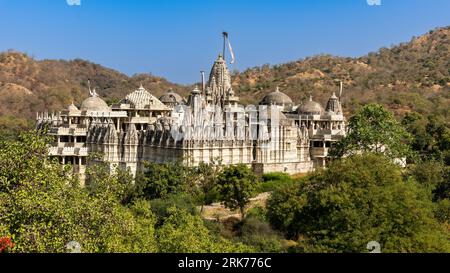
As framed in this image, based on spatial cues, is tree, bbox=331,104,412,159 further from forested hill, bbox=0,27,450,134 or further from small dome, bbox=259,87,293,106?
forested hill, bbox=0,27,450,134

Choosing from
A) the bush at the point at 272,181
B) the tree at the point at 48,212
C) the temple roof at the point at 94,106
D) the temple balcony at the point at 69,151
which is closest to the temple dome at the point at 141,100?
the temple roof at the point at 94,106

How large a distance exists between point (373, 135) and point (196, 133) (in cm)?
1307

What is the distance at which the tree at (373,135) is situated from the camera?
4622cm

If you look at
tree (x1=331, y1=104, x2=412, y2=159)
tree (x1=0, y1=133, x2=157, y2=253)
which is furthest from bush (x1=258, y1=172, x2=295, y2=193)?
tree (x1=0, y1=133, x2=157, y2=253)

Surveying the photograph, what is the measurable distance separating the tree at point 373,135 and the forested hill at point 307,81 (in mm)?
36389

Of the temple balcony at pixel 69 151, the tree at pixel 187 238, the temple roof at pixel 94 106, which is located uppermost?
the temple roof at pixel 94 106

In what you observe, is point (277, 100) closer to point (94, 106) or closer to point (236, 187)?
point (94, 106)

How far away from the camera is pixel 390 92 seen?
104125 mm

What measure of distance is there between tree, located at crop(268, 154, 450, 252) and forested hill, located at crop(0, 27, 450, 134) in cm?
5362

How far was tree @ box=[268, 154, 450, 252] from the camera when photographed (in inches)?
983

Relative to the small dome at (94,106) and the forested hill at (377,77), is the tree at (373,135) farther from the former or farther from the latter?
the forested hill at (377,77)

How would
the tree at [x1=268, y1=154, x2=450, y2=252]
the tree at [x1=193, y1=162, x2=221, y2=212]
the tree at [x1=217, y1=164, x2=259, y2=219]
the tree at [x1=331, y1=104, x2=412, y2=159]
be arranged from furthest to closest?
the tree at [x1=331, y1=104, x2=412, y2=159]
the tree at [x1=193, y1=162, x2=221, y2=212]
the tree at [x1=217, y1=164, x2=259, y2=219]
the tree at [x1=268, y1=154, x2=450, y2=252]

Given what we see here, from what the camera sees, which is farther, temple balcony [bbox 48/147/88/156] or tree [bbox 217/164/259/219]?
temple balcony [bbox 48/147/88/156]
